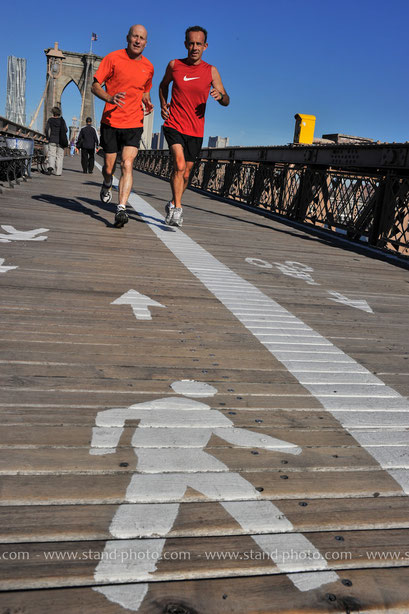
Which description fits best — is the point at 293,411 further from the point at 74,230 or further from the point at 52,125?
the point at 52,125

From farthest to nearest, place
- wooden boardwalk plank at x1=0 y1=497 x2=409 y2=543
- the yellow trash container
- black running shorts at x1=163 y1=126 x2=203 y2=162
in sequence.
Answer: the yellow trash container
black running shorts at x1=163 y1=126 x2=203 y2=162
wooden boardwalk plank at x1=0 y1=497 x2=409 y2=543

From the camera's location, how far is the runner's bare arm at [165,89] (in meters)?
6.80

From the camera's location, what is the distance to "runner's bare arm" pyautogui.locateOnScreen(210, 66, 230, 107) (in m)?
6.59

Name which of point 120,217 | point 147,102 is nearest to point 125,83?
point 147,102

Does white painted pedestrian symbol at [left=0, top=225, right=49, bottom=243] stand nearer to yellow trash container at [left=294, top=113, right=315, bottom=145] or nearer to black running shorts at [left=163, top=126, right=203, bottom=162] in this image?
black running shorts at [left=163, top=126, right=203, bottom=162]

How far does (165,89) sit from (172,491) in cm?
602

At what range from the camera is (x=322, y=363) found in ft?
10.4

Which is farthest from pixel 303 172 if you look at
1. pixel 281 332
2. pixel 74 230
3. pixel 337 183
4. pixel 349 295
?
pixel 281 332

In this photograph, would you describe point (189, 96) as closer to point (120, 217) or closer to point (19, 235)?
point (120, 217)

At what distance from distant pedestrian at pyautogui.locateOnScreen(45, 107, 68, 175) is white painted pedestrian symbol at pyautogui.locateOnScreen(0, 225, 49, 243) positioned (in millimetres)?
8411

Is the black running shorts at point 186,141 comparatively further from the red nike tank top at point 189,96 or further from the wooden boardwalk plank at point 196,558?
the wooden boardwalk plank at point 196,558

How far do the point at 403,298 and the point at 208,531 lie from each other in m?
4.12

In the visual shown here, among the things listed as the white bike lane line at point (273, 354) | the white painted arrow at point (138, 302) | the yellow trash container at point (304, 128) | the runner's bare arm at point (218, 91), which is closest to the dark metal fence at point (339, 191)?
the yellow trash container at point (304, 128)

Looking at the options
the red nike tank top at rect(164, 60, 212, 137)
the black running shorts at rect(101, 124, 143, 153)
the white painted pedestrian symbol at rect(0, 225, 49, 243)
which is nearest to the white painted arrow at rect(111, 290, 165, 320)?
the white painted pedestrian symbol at rect(0, 225, 49, 243)
